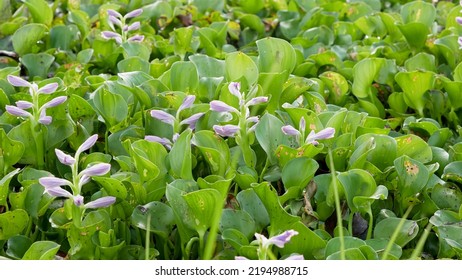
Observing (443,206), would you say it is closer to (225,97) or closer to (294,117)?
(294,117)

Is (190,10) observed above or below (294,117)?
below

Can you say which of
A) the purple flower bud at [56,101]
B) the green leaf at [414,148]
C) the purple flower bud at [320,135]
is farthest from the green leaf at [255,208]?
the purple flower bud at [56,101]

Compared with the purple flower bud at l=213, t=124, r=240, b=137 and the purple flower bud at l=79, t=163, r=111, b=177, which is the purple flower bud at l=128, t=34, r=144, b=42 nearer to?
the purple flower bud at l=213, t=124, r=240, b=137

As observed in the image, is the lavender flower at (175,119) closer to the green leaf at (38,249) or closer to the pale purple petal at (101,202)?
the pale purple petal at (101,202)

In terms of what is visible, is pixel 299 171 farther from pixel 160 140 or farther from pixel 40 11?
pixel 40 11

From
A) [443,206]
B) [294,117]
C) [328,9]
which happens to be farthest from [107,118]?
[328,9]

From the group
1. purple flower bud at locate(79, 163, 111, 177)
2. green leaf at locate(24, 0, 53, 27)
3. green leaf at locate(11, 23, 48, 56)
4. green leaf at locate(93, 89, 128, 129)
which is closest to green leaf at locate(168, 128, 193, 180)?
purple flower bud at locate(79, 163, 111, 177)
